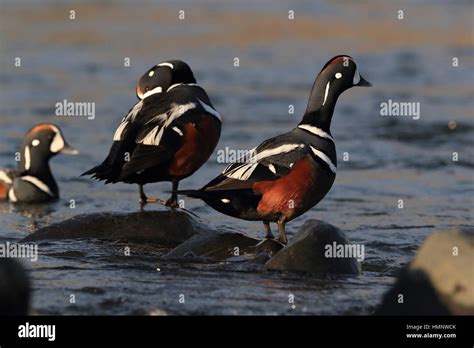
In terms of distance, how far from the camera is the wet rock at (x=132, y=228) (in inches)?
369

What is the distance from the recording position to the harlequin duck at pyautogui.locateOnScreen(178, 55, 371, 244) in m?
8.63

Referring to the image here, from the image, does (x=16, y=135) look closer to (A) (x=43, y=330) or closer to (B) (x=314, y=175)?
→ (B) (x=314, y=175)

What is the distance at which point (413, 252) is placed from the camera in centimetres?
965

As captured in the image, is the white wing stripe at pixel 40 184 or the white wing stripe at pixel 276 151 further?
the white wing stripe at pixel 40 184

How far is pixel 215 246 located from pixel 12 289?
7.91ft

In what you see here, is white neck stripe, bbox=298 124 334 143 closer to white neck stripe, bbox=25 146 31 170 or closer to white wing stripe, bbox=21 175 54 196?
white wing stripe, bbox=21 175 54 196

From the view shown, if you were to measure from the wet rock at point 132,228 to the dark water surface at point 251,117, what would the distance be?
17 cm

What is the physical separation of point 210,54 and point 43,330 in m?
13.1

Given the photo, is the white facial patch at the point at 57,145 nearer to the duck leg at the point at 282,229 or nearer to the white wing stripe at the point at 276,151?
the white wing stripe at the point at 276,151

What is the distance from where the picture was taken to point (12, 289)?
22.3ft

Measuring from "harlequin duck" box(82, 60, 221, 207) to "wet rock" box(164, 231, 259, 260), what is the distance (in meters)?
0.73

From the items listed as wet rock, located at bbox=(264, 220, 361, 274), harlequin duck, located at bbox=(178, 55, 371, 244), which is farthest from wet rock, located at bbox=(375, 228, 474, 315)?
harlequin duck, located at bbox=(178, 55, 371, 244)
